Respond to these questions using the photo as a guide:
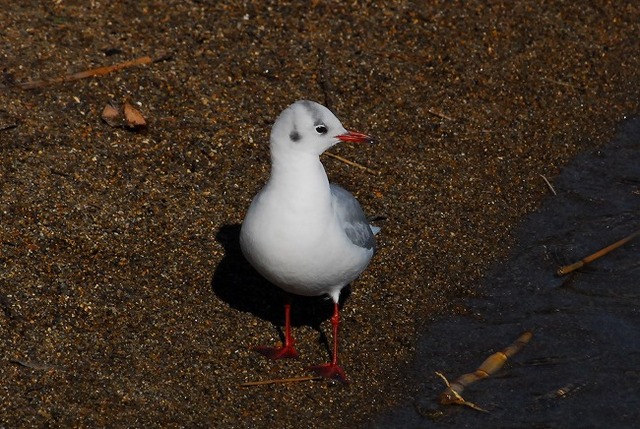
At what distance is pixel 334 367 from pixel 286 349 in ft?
1.05

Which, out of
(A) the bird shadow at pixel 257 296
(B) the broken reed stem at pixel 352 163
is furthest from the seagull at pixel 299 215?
(B) the broken reed stem at pixel 352 163

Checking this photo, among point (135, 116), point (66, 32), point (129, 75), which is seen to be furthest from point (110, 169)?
point (66, 32)

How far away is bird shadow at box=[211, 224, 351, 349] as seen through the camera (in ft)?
21.6

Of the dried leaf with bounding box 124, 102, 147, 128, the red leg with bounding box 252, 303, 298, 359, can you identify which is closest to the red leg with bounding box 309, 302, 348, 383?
the red leg with bounding box 252, 303, 298, 359

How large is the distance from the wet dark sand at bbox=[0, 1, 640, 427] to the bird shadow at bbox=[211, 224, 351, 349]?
0.06ft

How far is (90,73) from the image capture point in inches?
312

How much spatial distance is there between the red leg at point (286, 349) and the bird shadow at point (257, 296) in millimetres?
115

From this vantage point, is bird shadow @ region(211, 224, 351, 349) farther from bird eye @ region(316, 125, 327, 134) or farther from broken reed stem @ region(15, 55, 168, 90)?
broken reed stem @ region(15, 55, 168, 90)

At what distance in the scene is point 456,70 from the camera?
8688mm

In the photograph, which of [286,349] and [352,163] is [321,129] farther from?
[352,163]

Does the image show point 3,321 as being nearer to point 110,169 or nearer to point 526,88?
point 110,169

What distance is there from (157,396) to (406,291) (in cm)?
182

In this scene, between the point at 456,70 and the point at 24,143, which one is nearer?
the point at 24,143

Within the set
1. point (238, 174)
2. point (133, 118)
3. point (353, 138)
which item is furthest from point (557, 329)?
point (133, 118)
